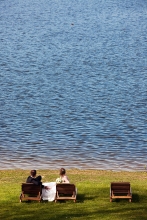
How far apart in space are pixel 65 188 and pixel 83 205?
3.28 feet

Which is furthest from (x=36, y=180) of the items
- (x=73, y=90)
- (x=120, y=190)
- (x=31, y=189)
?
(x=73, y=90)

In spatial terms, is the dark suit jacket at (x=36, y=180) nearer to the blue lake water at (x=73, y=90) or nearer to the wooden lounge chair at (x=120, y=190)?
the wooden lounge chair at (x=120, y=190)

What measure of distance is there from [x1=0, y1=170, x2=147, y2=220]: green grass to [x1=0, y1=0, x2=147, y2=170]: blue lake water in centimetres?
539

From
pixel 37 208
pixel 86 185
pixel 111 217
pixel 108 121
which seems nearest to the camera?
pixel 111 217

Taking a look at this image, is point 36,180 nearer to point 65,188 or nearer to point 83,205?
point 65,188

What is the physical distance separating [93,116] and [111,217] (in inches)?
966

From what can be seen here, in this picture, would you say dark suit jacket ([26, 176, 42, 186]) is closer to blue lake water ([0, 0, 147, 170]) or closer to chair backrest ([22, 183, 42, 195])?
chair backrest ([22, 183, 42, 195])

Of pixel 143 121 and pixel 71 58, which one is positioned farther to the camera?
pixel 71 58

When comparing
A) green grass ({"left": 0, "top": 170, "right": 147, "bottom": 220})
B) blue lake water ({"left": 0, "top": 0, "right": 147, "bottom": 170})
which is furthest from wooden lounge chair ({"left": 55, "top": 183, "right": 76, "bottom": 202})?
blue lake water ({"left": 0, "top": 0, "right": 147, "bottom": 170})

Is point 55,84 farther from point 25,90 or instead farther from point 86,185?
point 86,185

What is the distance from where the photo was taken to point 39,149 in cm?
3828

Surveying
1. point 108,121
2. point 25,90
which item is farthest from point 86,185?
point 25,90

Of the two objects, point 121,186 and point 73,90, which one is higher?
point 73,90

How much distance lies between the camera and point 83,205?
24672 mm
